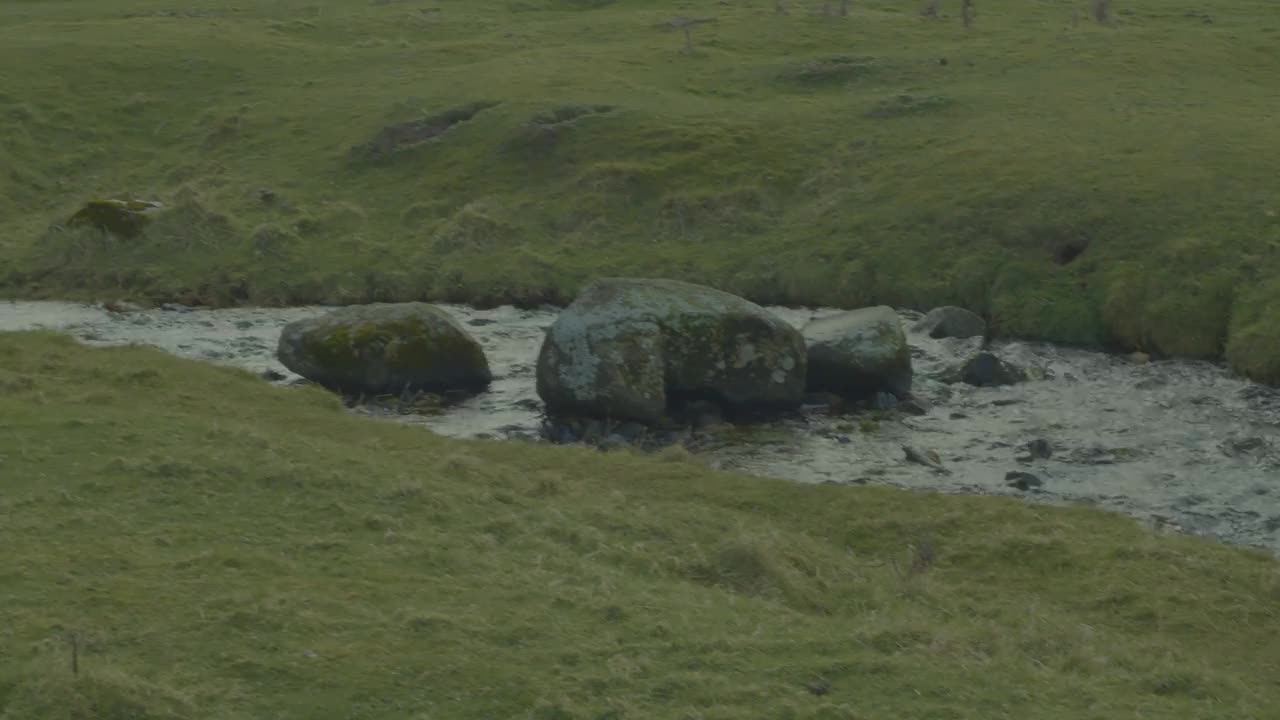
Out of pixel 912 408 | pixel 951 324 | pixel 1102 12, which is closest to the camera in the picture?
pixel 912 408

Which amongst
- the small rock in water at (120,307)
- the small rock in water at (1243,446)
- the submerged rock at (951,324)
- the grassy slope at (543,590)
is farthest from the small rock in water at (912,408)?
the small rock in water at (120,307)

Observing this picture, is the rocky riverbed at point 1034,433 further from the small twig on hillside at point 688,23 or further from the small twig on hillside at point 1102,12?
the small twig on hillside at point 1102,12

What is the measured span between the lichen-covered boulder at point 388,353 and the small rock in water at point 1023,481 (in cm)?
1306

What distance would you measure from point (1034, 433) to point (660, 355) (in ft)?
26.5

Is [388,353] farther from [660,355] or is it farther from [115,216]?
[115,216]

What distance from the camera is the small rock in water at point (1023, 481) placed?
30.6m

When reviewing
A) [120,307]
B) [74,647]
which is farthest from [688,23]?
[74,647]

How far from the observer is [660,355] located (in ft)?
116

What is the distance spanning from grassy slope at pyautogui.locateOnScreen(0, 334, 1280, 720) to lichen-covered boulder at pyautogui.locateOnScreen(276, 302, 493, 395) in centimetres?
619

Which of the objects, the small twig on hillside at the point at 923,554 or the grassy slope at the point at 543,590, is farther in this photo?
the small twig on hillside at the point at 923,554

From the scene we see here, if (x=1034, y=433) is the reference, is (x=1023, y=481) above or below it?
above

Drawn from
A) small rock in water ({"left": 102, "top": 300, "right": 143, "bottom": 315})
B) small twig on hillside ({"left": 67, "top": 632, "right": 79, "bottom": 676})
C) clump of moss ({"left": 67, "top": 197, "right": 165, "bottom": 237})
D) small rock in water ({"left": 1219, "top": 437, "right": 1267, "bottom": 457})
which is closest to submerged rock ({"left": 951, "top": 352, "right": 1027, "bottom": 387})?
small rock in water ({"left": 1219, "top": 437, "right": 1267, "bottom": 457})

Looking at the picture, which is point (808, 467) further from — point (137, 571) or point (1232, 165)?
point (1232, 165)

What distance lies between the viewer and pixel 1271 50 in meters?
64.1
